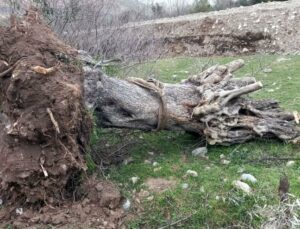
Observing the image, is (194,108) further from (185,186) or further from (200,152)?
(185,186)

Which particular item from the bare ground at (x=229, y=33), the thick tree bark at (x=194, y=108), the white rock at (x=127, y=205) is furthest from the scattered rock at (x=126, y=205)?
the bare ground at (x=229, y=33)

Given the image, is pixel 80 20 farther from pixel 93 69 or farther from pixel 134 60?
pixel 93 69

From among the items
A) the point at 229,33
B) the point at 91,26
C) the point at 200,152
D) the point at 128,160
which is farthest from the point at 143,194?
the point at 229,33

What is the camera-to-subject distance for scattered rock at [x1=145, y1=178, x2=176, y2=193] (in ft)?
11.7

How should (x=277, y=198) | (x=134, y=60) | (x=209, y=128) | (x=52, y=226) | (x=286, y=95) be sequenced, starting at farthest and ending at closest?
(x=134, y=60), (x=286, y=95), (x=209, y=128), (x=277, y=198), (x=52, y=226)

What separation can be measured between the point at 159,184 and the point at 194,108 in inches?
36.6

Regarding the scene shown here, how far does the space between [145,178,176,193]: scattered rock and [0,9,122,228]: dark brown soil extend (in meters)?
0.34

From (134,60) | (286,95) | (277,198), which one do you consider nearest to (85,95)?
(277,198)

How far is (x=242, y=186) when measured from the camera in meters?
3.41

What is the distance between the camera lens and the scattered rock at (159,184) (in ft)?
11.7

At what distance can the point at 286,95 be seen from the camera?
5.94m

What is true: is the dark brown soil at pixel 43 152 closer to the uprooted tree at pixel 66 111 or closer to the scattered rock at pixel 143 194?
the uprooted tree at pixel 66 111

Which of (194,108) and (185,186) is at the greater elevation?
(194,108)

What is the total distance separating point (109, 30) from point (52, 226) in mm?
4484
